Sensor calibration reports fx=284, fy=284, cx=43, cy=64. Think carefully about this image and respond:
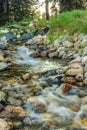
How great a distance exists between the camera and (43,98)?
623 cm

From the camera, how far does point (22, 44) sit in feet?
44.6

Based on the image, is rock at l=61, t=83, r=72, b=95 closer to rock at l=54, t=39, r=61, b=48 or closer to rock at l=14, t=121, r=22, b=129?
rock at l=14, t=121, r=22, b=129

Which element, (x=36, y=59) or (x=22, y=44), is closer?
(x=36, y=59)

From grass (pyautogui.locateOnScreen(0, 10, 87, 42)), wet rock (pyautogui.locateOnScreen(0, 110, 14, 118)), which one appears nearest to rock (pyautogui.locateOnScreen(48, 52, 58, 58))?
grass (pyautogui.locateOnScreen(0, 10, 87, 42))

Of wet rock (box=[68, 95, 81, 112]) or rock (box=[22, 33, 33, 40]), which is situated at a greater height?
wet rock (box=[68, 95, 81, 112])

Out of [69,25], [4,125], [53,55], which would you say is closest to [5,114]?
[4,125]

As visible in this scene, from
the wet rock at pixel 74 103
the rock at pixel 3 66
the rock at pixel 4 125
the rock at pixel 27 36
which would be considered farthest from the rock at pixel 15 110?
the rock at pixel 27 36

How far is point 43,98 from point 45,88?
0.66 metres

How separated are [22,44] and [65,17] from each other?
2.64 meters

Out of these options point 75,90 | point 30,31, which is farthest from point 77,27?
point 75,90

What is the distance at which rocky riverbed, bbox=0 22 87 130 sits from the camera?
5.20 metres

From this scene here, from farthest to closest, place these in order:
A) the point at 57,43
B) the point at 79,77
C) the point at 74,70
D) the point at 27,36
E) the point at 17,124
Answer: the point at 27,36 → the point at 57,43 → the point at 74,70 → the point at 79,77 → the point at 17,124

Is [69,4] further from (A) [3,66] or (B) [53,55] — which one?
(A) [3,66]

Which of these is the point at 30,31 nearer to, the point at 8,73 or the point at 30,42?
the point at 30,42
